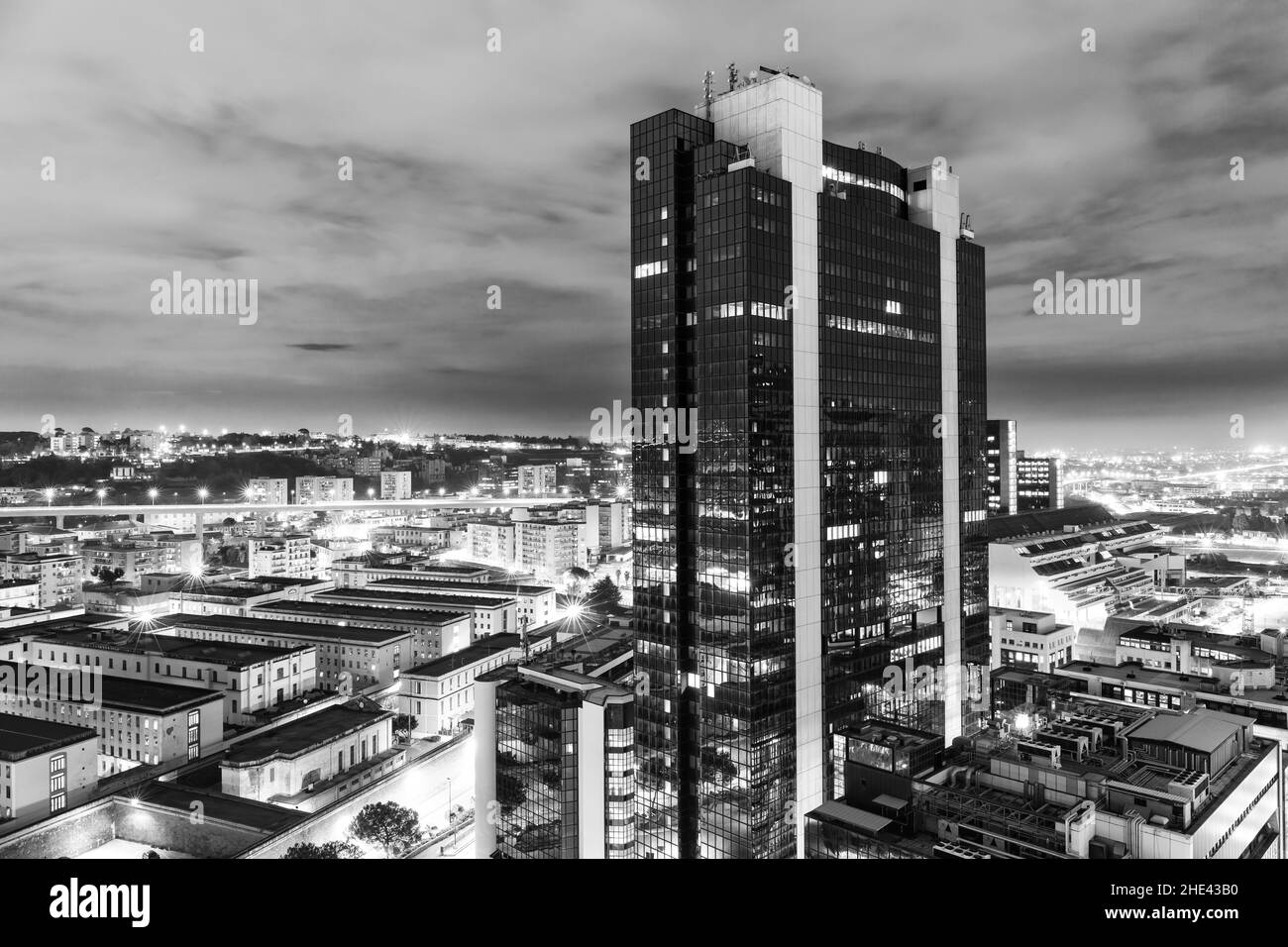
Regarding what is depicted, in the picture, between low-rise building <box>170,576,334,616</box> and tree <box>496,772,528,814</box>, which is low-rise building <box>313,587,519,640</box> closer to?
low-rise building <box>170,576,334,616</box>

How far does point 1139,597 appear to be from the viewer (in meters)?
72.0

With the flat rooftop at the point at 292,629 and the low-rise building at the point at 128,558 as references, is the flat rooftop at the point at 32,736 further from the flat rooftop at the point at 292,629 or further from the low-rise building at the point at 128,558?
the low-rise building at the point at 128,558

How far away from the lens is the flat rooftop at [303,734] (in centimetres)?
3706

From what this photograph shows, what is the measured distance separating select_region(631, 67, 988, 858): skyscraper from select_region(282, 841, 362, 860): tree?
1229 cm

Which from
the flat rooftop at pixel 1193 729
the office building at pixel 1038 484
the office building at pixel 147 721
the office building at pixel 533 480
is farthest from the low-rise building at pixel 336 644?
the office building at pixel 1038 484

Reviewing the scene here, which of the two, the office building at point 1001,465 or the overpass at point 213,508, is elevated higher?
the office building at point 1001,465

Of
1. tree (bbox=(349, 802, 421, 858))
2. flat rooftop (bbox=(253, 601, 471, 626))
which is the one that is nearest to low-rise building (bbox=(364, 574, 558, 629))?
flat rooftop (bbox=(253, 601, 471, 626))

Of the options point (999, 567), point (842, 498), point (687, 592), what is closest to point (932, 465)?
point (842, 498)

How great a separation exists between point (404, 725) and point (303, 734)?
10111 mm

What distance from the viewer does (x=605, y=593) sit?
84875 mm

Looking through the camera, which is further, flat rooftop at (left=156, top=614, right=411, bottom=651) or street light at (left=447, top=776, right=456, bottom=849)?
flat rooftop at (left=156, top=614, right=411, bottom=651)

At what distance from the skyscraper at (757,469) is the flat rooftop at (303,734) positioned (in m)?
16.9

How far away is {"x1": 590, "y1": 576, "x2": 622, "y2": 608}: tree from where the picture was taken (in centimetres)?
8200
